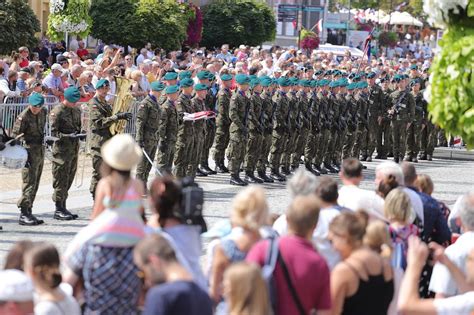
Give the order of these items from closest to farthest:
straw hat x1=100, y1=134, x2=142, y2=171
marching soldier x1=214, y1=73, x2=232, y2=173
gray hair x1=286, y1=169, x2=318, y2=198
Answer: straw hat x1=100, y1=134, x2=142, y2=171 → gray hair x1=286, y1=169, x2=318, y2=198 → marching soldier x1=214, y1=73, x2=232, y2=173

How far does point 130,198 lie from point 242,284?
A: 207 cm

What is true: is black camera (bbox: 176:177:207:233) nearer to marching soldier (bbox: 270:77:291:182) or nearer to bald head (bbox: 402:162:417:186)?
bald head (bbox: 402:162:417:186)

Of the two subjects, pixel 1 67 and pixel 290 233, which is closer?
pixel 290 233

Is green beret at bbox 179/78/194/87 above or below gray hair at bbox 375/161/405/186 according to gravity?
above

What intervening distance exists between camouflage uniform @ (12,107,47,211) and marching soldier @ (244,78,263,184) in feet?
20.0

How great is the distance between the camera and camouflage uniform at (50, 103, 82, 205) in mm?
16328

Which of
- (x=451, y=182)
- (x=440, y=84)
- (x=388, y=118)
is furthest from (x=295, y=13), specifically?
(x=440, y=84)

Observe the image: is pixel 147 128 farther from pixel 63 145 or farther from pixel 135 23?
pixel 135 23

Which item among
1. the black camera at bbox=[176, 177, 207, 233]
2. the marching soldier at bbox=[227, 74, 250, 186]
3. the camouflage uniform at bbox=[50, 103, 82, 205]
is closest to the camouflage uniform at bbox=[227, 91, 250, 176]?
the marching soldier at bbox=[227, 74, 250, 186]

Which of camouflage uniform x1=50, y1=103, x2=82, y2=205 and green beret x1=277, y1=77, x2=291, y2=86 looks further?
green beret x1=277, y1=77, x2=291, y2=86

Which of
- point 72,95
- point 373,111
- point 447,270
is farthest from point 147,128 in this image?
point 447,270

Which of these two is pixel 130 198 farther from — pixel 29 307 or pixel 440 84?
pixel 440 84

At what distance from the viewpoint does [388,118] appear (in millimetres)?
27062

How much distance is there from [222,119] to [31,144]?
6622 millimetres
